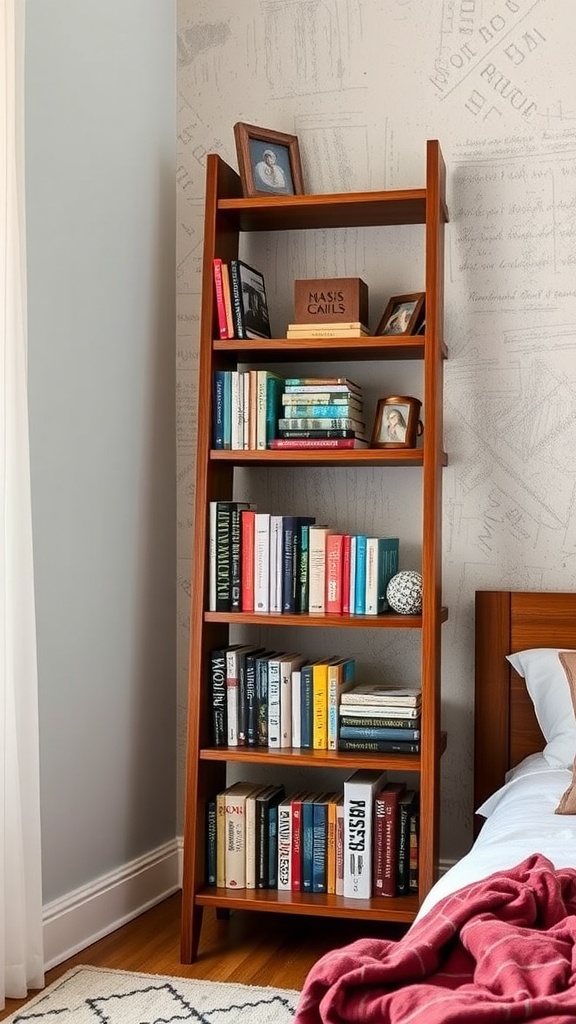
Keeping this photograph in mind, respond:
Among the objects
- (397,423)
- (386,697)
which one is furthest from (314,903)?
(397,423)

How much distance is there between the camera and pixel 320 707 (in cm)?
296

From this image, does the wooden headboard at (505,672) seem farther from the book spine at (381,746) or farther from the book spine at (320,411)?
the book spine at (320,411)

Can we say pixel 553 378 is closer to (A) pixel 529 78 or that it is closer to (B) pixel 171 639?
(A) pixel 529 78

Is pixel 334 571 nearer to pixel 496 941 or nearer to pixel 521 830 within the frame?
pixel 521 830

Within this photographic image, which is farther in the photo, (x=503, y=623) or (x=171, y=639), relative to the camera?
(x=171, y=639)

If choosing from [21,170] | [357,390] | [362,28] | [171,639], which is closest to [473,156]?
[362,28]

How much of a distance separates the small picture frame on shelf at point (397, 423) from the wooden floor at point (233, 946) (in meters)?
1.28

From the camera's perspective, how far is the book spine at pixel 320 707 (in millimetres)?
2953

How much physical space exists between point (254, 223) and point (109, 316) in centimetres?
51

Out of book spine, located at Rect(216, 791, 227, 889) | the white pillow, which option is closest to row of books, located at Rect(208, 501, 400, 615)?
the white pillow

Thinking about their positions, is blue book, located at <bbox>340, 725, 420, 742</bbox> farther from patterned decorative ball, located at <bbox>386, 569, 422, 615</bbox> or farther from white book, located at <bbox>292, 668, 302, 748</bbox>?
patterned decorative ball, located at <bbox>386, 569, 422, 615</bbox>

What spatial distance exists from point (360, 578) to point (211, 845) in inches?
31.0

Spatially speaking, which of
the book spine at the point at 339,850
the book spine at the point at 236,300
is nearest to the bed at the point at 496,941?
the book spine at the point at 339,850

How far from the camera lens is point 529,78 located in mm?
3154
